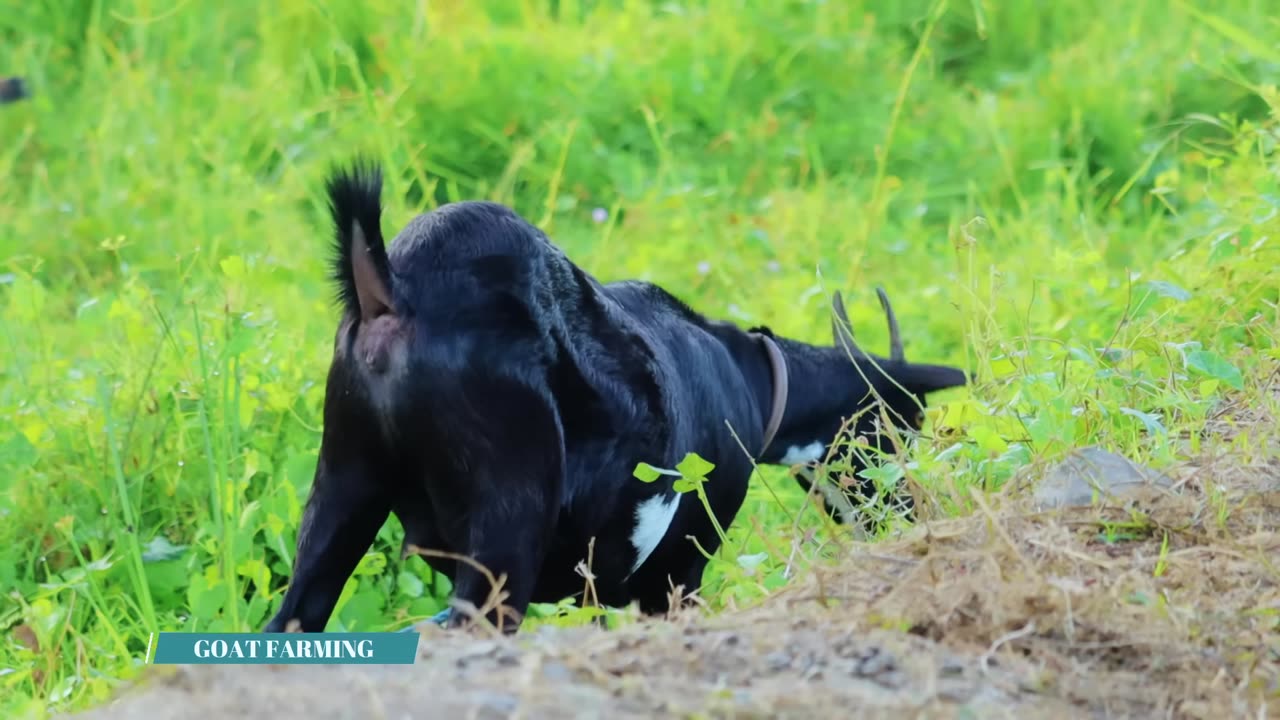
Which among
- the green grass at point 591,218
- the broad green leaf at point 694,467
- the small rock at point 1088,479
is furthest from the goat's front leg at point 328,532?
the small rock at point 1088,479

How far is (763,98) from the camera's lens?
6.94m

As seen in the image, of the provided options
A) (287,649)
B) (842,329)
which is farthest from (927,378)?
(287,649)

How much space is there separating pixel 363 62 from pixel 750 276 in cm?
214

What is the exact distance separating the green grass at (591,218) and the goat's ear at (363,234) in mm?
625

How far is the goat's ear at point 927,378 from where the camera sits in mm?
4051

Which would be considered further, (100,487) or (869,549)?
(100,487)

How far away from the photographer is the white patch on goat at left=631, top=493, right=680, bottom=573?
316 centimetres

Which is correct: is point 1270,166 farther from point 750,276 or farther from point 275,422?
point 275,422

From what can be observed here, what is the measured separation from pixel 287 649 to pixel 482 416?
1.82 feet

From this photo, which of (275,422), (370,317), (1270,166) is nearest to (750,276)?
(1270,166)

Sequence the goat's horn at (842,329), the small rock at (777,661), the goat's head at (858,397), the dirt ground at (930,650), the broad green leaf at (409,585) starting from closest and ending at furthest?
the dirt ground at (930,650), the small rock at (777,661), the broad green leaf at (409,585), the goat's horn at (842,329), the goat's head at (858,397)

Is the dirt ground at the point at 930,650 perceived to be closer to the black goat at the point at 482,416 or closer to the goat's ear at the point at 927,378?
the black goat at the point at 482,416

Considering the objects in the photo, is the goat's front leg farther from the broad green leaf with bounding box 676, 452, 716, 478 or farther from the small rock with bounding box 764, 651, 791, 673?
the small rock with bounding box 764, 651, 791, 673

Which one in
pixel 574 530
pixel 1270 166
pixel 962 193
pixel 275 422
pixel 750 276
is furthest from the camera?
pixel 962 193
